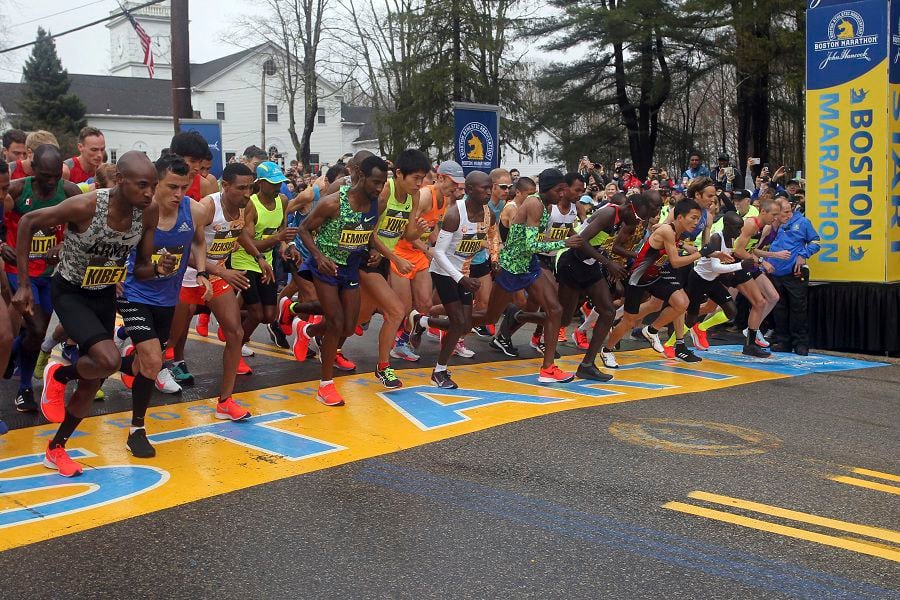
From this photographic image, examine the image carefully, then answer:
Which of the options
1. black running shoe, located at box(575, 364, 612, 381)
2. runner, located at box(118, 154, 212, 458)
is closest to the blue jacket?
black running shoe, located at box(575, 364, 612, 381)

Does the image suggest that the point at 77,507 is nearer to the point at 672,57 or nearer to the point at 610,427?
the point at 610,427

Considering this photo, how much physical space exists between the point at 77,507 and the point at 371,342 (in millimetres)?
6413

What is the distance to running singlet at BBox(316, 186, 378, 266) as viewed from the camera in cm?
776

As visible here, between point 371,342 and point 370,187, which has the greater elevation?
point 370,187

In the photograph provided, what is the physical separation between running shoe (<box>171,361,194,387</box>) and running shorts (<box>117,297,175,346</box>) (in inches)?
89.5

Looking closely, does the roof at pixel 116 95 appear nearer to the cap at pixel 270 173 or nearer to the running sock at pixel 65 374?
the cap at pixel 270 173

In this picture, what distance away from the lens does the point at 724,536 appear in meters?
4.71

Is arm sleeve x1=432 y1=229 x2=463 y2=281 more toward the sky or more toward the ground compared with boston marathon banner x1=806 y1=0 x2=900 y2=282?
more toward the ground

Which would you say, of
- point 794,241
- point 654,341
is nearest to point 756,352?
point 654,341

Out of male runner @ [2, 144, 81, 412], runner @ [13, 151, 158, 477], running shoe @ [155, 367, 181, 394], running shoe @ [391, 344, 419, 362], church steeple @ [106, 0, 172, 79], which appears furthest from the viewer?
church steeple @ [106, 0, 172, 79]

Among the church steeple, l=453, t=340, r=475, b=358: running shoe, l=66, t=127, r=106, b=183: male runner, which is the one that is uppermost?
the church steeple

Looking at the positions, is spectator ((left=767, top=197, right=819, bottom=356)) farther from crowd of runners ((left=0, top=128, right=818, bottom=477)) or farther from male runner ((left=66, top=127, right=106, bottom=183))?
male runner ((left=66, top=127, right=106, bottom=183))

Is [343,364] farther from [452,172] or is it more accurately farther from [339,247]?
[452,172]

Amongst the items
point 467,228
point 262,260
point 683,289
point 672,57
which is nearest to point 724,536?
point 467,228
